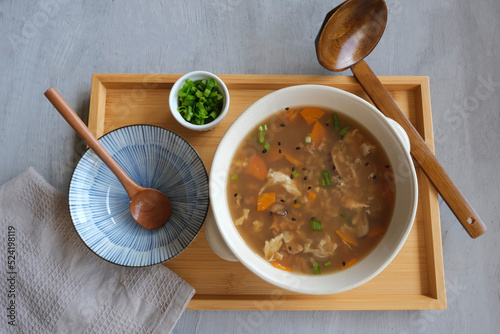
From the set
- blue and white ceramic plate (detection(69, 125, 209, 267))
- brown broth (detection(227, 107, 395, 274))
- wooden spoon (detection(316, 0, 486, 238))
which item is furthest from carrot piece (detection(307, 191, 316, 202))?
wooden spoon (detection(316, 0, 486, 238))

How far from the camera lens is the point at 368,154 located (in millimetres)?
1598

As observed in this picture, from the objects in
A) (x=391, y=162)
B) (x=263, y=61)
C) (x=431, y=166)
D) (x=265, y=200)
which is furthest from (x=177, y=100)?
(x=431, y=166)

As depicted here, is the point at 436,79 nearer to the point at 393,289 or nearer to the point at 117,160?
the point at 393,289

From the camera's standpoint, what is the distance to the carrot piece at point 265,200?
160 centimetres

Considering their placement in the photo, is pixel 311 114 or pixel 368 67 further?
pixel 368 67

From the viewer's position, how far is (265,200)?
5.24 ft

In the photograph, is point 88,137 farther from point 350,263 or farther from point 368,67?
point 368,67

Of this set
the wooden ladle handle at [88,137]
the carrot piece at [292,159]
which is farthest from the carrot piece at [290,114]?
the wooden ladle handle at [88,137]

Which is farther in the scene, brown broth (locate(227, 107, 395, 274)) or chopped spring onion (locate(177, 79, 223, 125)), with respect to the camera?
chopped spring onion (locate(177, 79, 223, 125))

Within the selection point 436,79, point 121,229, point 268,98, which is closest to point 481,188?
point 436,79

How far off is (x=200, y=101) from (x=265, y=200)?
0.56 meters

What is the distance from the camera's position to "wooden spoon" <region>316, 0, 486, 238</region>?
176 cm

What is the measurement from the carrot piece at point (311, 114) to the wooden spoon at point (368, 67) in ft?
1.13

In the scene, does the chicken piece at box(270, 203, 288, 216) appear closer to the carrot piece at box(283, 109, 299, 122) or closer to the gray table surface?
the carrot piece at box(283, 109, 299, 122)
